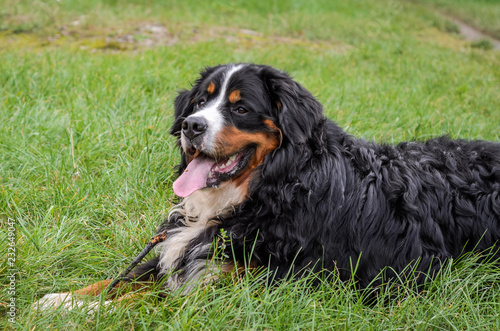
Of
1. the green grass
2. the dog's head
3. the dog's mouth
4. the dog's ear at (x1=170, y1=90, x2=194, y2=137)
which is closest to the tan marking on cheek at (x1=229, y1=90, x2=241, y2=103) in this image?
the dog's head

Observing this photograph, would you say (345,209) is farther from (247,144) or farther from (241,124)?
(241,124)

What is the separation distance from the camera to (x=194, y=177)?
2904 mm

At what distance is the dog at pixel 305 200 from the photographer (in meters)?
2.64

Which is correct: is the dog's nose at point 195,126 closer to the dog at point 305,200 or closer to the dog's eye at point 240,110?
the dog at point 305,200

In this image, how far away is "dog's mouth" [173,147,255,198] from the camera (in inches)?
110

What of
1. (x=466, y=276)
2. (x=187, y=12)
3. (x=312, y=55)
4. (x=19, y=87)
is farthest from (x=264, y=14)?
(x=466, y=276)

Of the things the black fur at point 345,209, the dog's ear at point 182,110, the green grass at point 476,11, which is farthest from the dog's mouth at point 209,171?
the green grass at point 476,11

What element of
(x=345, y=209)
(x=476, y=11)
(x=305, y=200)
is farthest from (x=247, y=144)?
(x=476, y=11)

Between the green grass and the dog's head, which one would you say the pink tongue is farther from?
the green grass

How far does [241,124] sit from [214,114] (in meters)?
0.19

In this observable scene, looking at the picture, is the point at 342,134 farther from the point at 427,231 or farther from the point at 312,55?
the point at 312,55

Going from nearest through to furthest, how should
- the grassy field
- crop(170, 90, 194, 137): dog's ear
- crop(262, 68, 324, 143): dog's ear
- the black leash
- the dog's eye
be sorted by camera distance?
the grassy field
the black leash
crop(262, 68, 324, 143): dog's ear
the dog's eye
crop(170, 90, 194, 137): dog's ear

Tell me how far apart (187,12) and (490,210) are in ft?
29.7

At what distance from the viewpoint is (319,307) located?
2.33 meters
